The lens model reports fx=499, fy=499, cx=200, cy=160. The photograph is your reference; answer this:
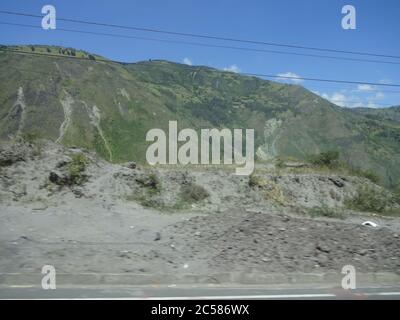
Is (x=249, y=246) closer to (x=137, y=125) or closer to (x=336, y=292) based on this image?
(x=336, y=292)

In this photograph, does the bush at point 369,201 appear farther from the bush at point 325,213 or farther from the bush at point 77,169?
the bush at point 77,169

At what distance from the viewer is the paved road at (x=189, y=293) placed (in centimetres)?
882

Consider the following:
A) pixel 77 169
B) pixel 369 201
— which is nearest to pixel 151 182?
pixel 77 169

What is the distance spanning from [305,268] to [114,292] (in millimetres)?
4760

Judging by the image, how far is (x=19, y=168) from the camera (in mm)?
23219

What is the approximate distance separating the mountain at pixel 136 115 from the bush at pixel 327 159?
4573cm

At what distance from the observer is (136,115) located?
131 metres

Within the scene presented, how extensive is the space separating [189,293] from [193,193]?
15.9 m

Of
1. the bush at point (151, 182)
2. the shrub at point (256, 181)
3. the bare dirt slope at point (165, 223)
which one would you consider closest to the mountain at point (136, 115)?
the shrub at point (256, 181)

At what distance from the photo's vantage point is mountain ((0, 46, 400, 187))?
4385 inches

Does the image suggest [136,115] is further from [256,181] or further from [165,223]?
[165,223]

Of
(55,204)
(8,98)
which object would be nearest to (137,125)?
(8,98)

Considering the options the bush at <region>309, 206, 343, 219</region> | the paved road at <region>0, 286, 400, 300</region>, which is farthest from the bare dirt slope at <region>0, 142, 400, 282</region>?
the paved road at <region>0, 286, 400, 300</region>

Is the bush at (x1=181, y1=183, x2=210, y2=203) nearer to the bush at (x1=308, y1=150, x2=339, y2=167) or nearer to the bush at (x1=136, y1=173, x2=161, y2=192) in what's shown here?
the bush at (x1=136, y1=173, x2=161, y2=192)
